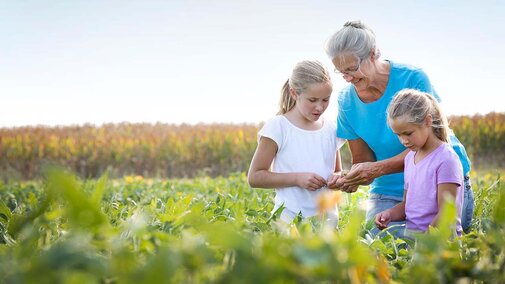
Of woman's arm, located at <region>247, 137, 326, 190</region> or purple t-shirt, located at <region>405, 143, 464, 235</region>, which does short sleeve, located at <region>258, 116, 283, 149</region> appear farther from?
purple t-shirt, located at <region>405, 143, 464, 235</region>

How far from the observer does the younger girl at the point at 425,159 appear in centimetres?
326

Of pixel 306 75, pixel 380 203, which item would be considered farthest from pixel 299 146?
pixel 380 203

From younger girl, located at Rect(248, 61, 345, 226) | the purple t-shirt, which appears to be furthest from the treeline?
the purple t-shirt

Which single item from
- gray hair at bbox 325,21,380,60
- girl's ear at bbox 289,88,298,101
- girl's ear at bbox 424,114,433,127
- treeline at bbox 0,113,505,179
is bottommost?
treeline at bbox 0,113,505,179

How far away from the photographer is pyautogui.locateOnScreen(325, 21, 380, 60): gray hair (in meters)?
3.68

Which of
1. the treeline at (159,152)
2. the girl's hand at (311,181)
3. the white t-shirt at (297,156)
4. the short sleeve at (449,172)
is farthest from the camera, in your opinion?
the treeline at (159,152)

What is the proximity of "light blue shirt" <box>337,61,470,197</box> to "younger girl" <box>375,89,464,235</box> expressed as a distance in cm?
46

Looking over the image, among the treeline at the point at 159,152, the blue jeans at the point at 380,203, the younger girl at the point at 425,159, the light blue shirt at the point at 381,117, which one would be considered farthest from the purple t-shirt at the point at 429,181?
the treeline at the point at 159,152

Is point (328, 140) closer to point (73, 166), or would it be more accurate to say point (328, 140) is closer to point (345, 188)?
point (345, 188)

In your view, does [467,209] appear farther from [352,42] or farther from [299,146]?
[352,42]

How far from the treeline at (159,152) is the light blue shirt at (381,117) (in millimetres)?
10279

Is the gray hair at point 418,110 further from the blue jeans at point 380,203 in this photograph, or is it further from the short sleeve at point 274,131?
the blue jeans at point 380,203

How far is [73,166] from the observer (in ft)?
49.2

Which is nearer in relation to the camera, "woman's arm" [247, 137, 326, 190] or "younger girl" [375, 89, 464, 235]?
"younger girl" [375, 89, 464, 235]
